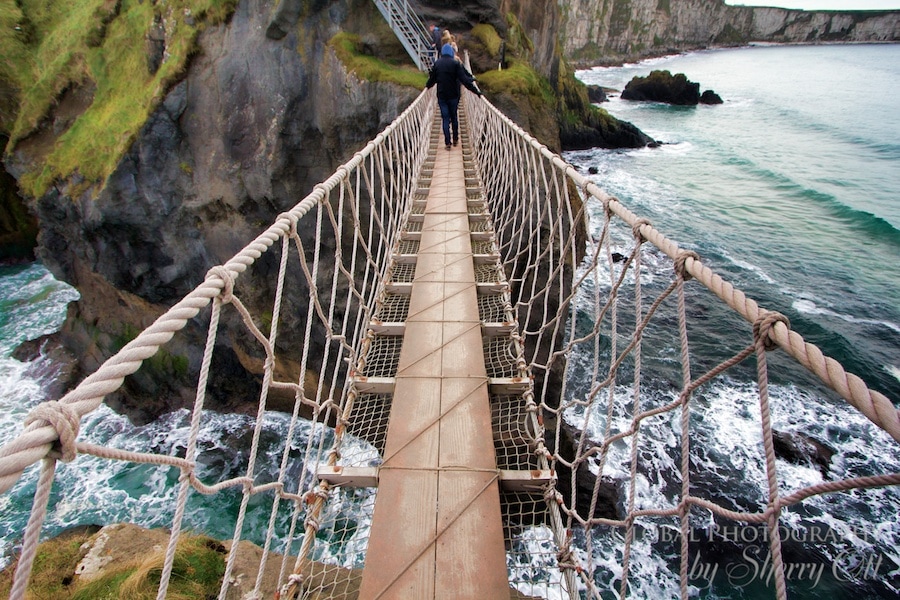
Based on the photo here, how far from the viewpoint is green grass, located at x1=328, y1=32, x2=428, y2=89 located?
690 cm

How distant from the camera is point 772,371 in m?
8.39

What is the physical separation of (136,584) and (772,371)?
990cm

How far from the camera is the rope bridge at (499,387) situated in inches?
34.3

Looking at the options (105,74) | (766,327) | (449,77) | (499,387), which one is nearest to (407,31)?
(449,77)

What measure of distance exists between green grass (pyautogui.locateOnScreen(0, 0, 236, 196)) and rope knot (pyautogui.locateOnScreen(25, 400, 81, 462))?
28.9 feet

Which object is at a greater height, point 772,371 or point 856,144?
point 856,144

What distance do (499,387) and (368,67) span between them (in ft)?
21.7

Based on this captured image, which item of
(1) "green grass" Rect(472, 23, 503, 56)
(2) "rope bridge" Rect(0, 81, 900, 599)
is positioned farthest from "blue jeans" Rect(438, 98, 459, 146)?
(1) "green grass" Rect(472, 23, 503, 56)

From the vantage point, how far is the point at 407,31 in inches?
302

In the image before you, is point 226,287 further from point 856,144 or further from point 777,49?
point 777,49

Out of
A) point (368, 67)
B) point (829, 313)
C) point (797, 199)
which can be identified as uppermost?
point (368, 67)

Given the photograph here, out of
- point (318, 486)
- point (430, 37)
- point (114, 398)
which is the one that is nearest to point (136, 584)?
point (318, 486)

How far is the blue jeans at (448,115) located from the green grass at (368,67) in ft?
4.69

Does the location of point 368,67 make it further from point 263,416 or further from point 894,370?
point 894,370
